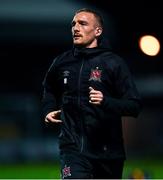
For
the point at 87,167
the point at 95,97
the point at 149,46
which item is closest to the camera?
the point at 95,97

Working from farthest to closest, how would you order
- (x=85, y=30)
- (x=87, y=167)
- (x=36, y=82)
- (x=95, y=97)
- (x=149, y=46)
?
(x=36, y=82), (x=149, y=46), (x=85, y=30), (x=87, y=167), (x=95, y=97)

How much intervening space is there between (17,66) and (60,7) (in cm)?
299

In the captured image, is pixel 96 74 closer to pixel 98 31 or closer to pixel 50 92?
pixel 98 31

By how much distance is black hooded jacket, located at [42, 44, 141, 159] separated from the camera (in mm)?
6148

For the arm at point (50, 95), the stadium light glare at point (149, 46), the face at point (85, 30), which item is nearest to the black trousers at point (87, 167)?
the arm at point (50, 95)

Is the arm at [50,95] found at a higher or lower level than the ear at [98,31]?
lower

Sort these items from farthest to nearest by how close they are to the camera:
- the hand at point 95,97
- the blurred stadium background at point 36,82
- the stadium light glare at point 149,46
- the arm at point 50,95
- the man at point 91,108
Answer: the blurred stadium background at point 36,82, the stadium light glare at point 149,46, the arm at point 50,95, the man at point 91,108, the hand at point 95,97

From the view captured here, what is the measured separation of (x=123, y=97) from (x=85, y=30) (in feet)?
2.01

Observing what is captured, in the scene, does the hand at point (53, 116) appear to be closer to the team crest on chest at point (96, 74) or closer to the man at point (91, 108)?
the man at point (91, 108)

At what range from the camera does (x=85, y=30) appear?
6.32 metres

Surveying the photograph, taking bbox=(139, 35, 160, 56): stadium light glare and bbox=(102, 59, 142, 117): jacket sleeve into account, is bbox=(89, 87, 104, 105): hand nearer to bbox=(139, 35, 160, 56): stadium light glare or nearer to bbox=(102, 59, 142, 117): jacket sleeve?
bbox=(102, 59, 142, 117): jacket sleeve

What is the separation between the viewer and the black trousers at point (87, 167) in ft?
20.0

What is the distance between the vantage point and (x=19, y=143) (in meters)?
27.9

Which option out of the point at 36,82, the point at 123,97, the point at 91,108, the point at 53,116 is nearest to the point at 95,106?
the point at 91,108
